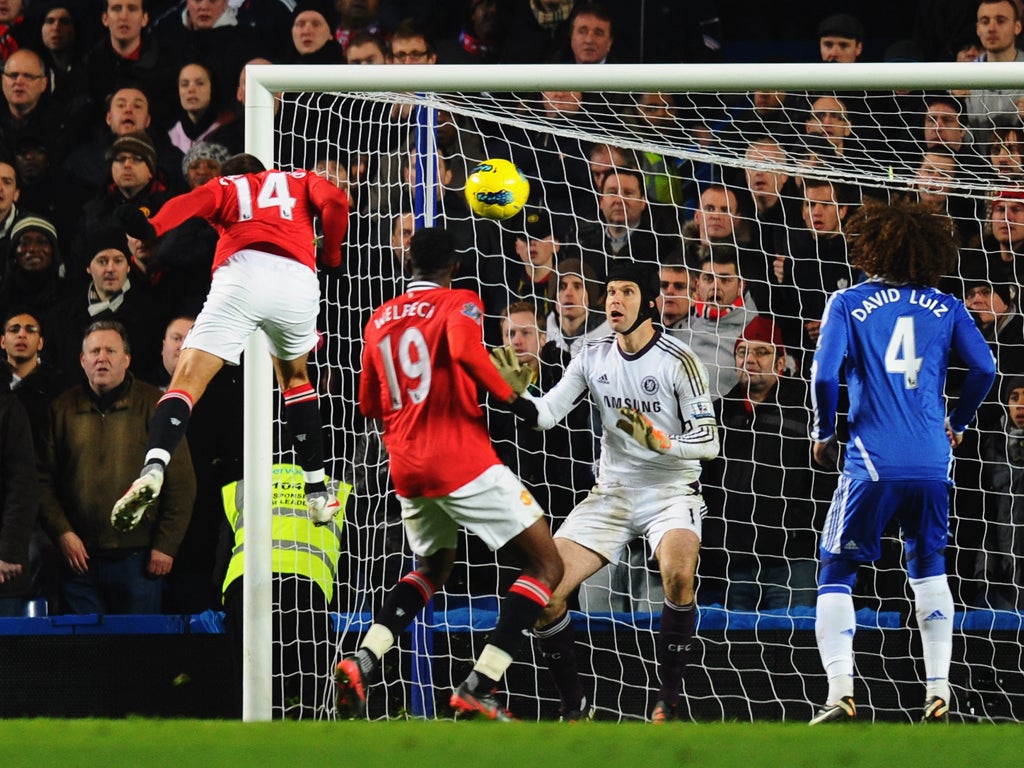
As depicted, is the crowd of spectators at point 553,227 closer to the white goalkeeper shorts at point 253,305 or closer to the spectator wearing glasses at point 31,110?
the spectator wearing glasses at point 31,110

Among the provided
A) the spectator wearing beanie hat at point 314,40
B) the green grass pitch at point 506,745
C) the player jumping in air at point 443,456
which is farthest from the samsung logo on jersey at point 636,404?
the spectator wearing beanie hat at point 314,40

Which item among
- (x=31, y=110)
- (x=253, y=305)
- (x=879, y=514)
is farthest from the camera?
(x=31, y=110)

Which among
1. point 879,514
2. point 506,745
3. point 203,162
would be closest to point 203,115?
point 203,162

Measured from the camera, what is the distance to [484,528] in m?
5.53

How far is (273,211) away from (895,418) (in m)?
2.43

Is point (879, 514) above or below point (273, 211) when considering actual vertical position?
below

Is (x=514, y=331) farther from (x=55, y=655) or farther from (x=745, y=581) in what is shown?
(x=55, y=655)

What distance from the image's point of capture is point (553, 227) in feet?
25.0

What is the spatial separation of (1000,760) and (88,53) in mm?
6868

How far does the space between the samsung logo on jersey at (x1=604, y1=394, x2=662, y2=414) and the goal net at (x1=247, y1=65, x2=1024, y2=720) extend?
612mm

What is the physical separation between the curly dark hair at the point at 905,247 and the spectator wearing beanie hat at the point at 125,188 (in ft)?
12.8

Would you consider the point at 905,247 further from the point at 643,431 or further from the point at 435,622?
the point at 435,622

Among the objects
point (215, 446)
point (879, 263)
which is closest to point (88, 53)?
point (215, 446)

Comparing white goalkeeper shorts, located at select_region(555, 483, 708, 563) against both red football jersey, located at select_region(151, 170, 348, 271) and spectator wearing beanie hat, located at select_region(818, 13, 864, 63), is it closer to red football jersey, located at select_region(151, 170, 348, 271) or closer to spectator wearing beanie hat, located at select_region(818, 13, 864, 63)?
red football jersey, located at select_region(151, 170, 348, 271)
